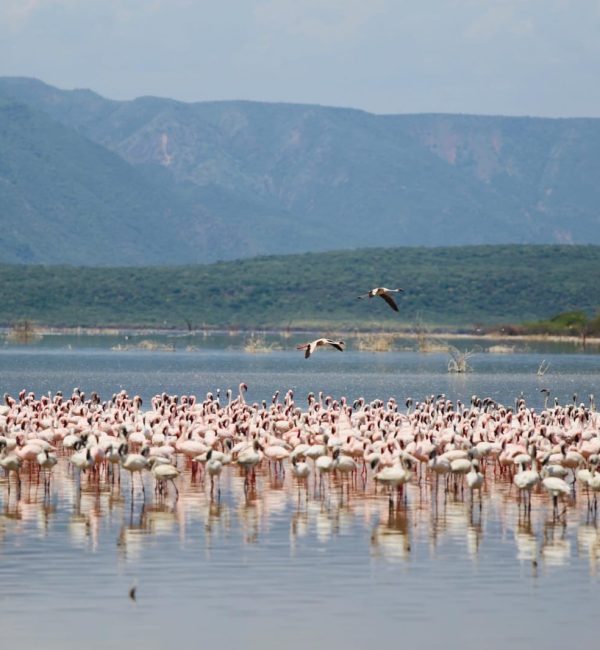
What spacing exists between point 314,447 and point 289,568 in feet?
21.7

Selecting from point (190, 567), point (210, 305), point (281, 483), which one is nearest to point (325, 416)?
point (281, 483)

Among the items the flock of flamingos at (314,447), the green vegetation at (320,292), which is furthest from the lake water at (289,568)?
the green vegetation at (320,292)

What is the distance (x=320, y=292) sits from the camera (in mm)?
130125

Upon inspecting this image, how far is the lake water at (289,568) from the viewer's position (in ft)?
51.7

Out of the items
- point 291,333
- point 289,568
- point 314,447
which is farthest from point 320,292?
point 289,568

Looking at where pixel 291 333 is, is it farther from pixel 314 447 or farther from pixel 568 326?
pixel 314 447

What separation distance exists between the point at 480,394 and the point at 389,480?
86.9 feet

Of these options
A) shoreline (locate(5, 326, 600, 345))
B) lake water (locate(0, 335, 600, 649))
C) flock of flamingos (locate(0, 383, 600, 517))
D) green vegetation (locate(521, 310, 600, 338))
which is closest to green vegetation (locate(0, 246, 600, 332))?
shoreline (locate(5, 326, 600, 345))

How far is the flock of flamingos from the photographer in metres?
23.5

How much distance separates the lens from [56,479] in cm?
2612

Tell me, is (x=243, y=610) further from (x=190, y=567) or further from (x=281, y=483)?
(x=281, y=483)

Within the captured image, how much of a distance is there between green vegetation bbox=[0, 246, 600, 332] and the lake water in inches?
3475

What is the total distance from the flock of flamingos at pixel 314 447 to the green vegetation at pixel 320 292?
8137 centimetres

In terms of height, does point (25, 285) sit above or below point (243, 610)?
above
